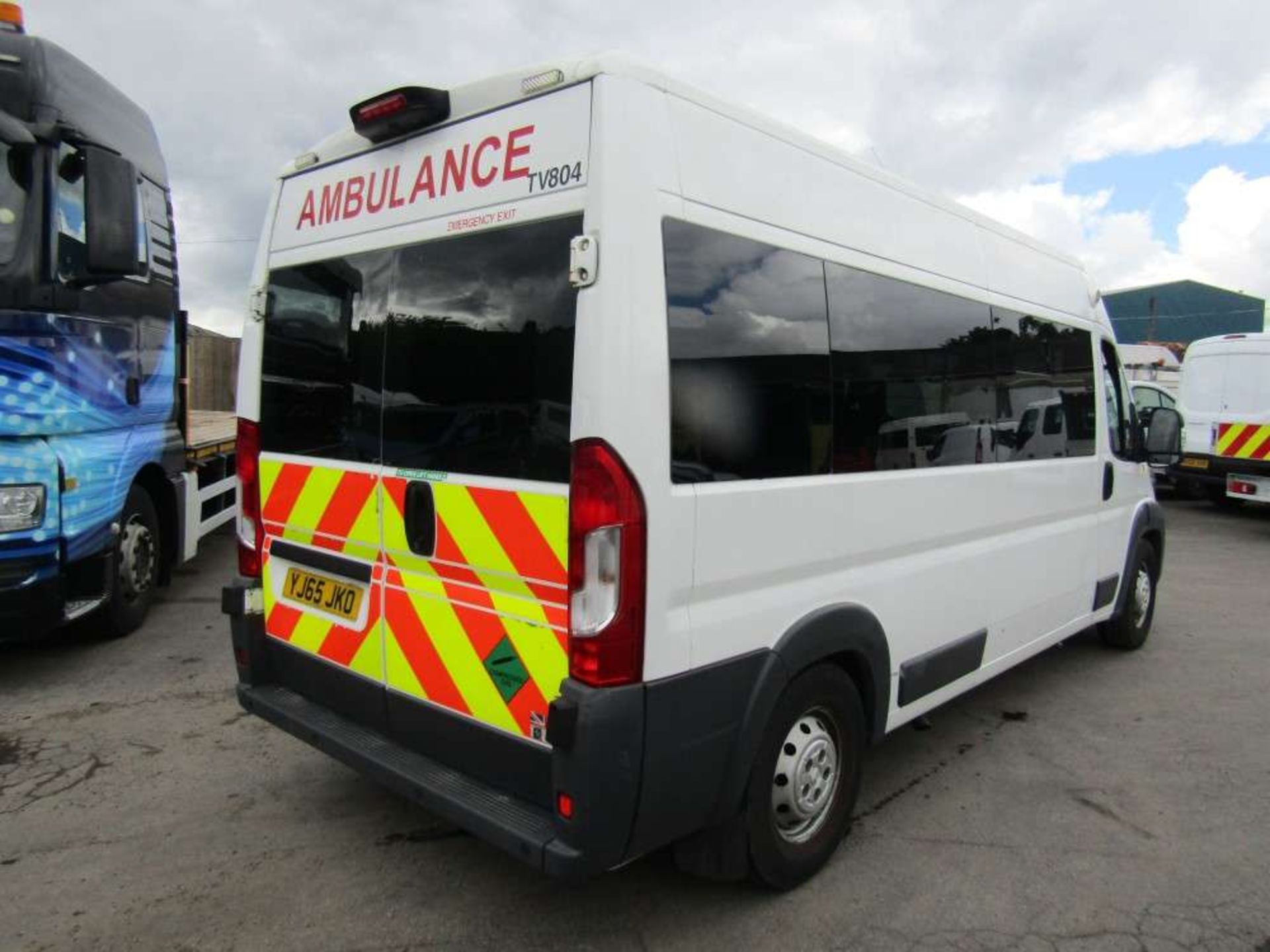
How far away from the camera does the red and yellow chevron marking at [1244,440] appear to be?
1138 centimetres

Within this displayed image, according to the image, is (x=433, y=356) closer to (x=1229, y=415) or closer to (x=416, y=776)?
(x=416, y=776)

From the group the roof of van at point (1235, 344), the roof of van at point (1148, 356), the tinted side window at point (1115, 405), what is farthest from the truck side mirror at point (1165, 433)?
the roof of van at point (1148, 356)

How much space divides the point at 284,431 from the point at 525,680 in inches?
60.3

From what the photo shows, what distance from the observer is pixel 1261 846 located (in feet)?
11.0

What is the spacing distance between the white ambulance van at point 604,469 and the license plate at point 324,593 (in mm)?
14

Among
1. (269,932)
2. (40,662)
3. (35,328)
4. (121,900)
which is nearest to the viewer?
(269,932)

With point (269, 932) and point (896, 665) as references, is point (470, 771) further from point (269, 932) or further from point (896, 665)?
point (896, 665)

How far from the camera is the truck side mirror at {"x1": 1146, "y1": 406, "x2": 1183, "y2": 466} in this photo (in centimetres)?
529

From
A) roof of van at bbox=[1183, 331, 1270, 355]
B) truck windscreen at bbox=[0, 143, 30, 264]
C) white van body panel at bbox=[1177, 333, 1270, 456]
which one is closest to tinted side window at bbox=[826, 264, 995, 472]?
truck windscreen at bbox=[0, 143, 30, 264]

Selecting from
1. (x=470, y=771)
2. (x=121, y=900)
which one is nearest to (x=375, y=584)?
(x=470, y=771)

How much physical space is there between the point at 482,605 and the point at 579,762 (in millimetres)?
581

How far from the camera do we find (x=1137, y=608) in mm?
5871

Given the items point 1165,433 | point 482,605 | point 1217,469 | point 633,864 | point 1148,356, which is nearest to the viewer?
point 482,605

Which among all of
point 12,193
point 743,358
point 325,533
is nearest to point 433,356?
point 325,533
